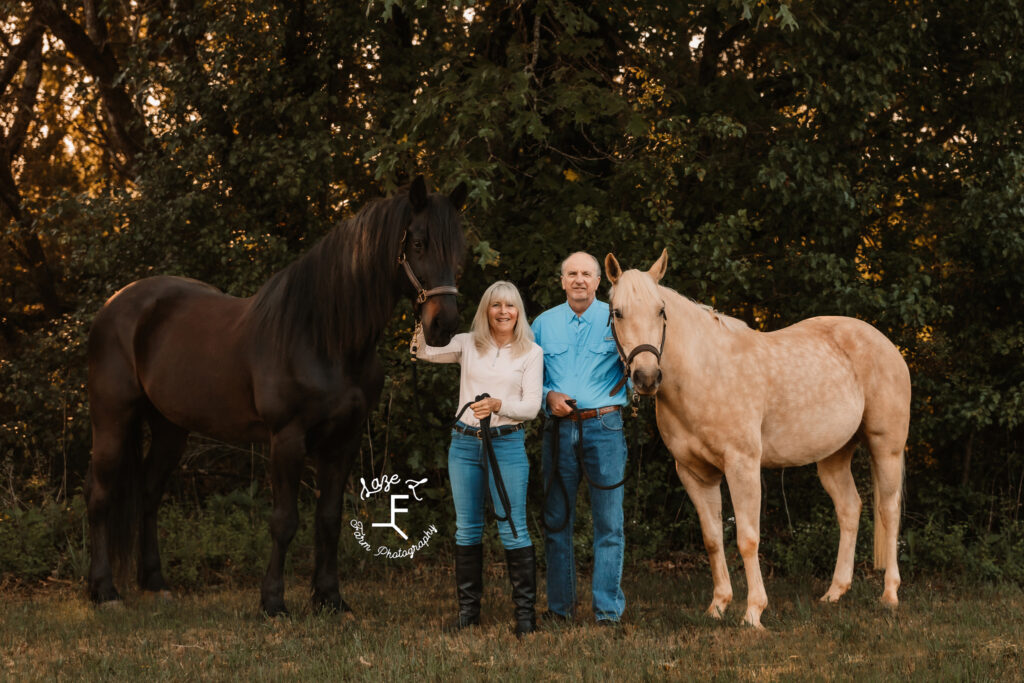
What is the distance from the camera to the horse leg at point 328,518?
5.60 meters

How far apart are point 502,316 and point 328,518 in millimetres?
1756

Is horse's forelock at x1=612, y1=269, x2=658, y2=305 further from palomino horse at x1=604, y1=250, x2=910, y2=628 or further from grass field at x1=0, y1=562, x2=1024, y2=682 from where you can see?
grass field at x1=0, y1=562, x2=1024, y2=682

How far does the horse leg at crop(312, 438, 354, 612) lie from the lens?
18.4ft

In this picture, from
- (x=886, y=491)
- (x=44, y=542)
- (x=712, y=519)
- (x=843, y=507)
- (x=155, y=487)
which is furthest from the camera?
(x=44, y=542)

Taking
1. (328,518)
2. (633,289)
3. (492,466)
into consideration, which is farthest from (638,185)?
(328,518)

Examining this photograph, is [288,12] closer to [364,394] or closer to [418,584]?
[364,394]

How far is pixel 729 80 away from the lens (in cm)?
839

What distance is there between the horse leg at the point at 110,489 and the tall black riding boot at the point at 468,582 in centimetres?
252

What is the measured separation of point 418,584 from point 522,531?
239cm

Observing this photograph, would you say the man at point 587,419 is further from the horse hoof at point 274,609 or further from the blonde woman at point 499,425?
the horse hoof at point 274,609

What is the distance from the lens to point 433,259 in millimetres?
4938

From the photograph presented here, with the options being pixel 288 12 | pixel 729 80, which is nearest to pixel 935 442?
pixel 729 80

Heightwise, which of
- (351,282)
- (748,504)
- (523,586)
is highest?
(351,282)

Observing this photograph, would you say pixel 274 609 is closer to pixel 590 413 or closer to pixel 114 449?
pixel 114 449
